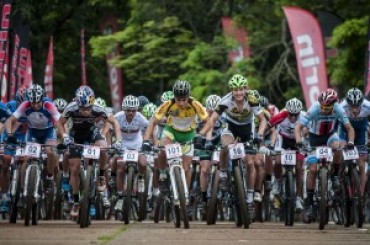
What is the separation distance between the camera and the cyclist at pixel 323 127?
18.9m

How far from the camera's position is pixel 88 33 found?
48.1 m

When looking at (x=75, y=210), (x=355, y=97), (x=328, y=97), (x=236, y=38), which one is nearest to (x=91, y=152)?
(x=75, y=210)

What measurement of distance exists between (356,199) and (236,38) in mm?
19752

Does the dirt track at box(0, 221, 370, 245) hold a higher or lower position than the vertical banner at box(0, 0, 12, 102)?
lower

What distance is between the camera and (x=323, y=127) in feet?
63.8

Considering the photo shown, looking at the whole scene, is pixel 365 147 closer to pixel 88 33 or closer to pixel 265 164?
pixel 265 164

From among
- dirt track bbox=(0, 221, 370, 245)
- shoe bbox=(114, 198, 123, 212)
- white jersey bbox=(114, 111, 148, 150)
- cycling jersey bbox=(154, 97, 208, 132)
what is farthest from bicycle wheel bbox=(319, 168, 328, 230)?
white jersey bbox=(114, 111, 148, 150)

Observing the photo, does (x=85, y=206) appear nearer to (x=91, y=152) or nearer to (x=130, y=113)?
(x=91, y=152)

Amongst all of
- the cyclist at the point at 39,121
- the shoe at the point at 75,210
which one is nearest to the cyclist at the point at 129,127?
the cyclist at the point at 39,121

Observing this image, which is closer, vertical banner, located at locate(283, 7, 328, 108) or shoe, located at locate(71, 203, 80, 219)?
shoe, located at locate(71, 203, 80, 219)

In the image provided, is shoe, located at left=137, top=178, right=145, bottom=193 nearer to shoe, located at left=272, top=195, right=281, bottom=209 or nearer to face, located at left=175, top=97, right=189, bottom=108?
shoe, located at left=272, top=195, right=281, bottom=209

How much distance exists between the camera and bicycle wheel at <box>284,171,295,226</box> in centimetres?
1939

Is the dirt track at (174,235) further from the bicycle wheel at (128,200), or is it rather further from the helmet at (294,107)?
the helmet at (294,107)

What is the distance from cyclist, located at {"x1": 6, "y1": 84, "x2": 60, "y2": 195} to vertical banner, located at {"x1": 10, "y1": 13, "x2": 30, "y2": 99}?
33.9ft
